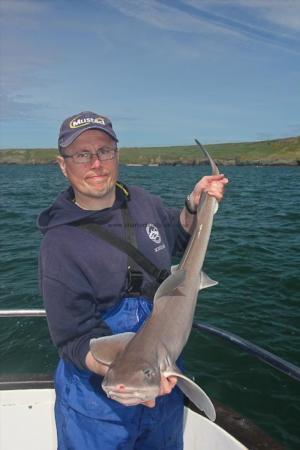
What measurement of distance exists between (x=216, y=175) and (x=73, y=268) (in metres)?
1.76

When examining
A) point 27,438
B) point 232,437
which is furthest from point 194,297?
point 27,438

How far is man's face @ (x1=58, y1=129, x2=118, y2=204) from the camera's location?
378 centimetres

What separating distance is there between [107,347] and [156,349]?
0.31 m

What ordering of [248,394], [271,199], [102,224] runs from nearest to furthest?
1. [102,224]
2. [248,394]
3. [271,199]

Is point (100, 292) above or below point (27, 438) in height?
above

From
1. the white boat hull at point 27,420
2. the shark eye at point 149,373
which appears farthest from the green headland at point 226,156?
the shark eye at point 149,373

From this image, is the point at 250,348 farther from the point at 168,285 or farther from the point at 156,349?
the point at 156,349

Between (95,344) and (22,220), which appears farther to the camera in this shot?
(22,220)

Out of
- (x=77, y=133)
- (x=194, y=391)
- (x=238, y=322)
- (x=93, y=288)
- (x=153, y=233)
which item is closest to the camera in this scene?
(x=194, y=391)

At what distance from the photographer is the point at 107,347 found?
3111 millimetres

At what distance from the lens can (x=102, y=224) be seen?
12.4 feet

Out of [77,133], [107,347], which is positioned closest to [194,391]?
[107,347]

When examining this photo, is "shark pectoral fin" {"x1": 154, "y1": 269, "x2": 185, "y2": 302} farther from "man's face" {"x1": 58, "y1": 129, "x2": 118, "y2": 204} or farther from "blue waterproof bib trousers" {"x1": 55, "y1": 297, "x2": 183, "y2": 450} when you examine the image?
"man's face" {"x1": 58, "y1": 129, "x2": 118, "y2": 204}

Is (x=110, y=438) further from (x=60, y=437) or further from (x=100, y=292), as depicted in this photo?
(x=100, y=292)
